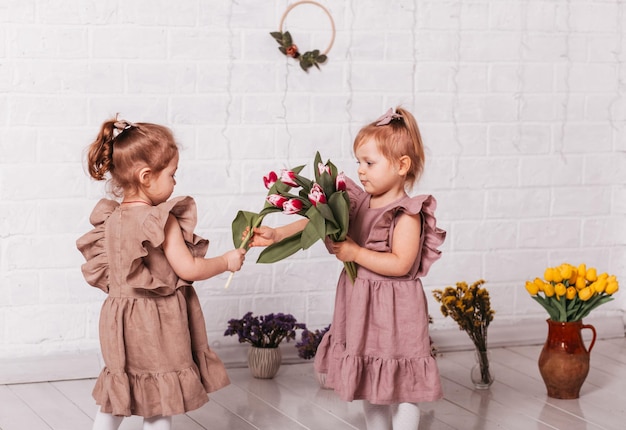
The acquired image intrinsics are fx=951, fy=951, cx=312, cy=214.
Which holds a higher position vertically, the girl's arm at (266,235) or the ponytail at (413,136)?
the ponytail at (413,136)

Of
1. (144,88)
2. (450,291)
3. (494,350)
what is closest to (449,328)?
(494,350)

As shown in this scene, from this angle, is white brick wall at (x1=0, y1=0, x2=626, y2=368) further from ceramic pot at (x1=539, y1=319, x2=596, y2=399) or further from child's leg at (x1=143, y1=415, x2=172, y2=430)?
child's leg at (x1=143, y1=415, x2=172, y2=430)

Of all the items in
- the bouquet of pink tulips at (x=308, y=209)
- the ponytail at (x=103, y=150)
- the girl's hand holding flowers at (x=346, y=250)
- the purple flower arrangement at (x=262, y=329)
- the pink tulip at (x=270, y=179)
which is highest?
the ponytail at (x=103, y=150)

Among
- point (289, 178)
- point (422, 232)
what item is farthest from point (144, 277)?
point (422, 232)

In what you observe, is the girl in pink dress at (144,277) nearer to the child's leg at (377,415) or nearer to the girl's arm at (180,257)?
the girl's arm at (180,257)

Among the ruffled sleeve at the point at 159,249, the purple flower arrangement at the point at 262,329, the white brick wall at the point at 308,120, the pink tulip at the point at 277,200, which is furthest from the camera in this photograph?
the purple flower arrangement at the point at 262,329

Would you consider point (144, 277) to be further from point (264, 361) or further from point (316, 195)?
point (264, 361)

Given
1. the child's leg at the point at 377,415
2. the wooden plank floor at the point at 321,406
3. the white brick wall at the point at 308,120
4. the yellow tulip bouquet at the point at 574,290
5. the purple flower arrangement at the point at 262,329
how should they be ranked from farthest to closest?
the purple flower arrangement at the point at 262,329 < the white brick wall at the point at 308,120 < the yellow tulip bouquet at the point at 574,290 < the wooden plank floor at the point at 321,406 < the child's leg at the point at 377,415

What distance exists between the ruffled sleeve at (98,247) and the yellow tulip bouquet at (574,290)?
4.90ft

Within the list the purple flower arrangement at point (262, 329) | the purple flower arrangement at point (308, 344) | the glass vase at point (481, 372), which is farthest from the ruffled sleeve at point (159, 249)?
the glass vase at point (481, 372)

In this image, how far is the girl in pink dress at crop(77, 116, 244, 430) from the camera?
244cm

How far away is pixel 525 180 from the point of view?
12.6 feet

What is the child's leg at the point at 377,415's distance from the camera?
266cm

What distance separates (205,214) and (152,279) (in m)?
1.03
